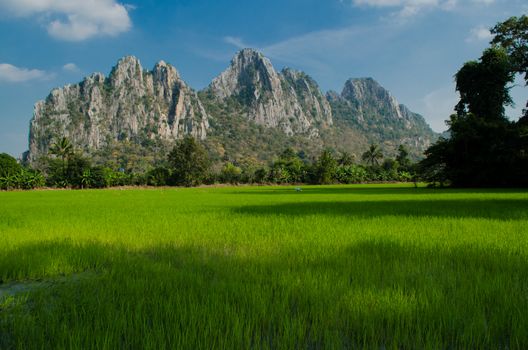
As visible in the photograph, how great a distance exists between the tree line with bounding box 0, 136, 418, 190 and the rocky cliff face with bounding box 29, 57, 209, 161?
9101 centimetres

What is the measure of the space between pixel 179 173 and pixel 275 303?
2665 inches

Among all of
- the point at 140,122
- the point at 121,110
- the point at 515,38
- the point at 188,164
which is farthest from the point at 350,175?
the point at 121,110

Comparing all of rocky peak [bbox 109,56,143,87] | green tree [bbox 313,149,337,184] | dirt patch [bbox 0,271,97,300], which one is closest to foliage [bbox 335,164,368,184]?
green tree [bbox 313,149,337,184]

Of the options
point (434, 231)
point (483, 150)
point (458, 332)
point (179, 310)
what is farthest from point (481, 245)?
point (483, 150)

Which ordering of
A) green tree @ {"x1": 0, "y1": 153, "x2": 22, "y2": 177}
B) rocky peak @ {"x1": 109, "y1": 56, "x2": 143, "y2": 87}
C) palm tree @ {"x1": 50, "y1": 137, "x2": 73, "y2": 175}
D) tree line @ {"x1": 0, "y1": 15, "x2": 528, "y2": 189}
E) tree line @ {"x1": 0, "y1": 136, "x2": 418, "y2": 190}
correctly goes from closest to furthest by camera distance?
tree line @ {"x1": 0, "y1": 15, "x2": 528, "y2": 189} < green tree @ {"x1": 0, "y1": 153, "x2": 22, "y2": 177} < tree line @ {"x1": 0, "y1": 136, "x2": 418, "y2": 190} < palm tree @ {"x1": 50, "y1": 137, "x2": 73, "y2": 175} < rocky peak @ {"x1": 109, "y1": 56, "x2": 143, "y2": 87}

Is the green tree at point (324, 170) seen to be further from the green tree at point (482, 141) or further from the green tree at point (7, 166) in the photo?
the green tree at point (7, 166)

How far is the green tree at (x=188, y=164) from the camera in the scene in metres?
66.9

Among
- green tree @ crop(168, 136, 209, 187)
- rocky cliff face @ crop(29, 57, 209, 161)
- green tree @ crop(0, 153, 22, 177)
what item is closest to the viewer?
green tree @ crop(0, 153, 22, 177)

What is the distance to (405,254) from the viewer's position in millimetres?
3619

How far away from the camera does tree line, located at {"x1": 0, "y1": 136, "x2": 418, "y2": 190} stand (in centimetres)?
5728

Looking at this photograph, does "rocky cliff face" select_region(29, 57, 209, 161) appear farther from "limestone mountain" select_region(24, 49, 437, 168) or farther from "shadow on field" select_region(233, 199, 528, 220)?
"shadow on field" select_region(233, 199, 528, 220)

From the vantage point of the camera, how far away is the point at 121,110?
163 metres

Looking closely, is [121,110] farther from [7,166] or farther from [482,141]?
[482,141]

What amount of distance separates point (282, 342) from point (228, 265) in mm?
1629
